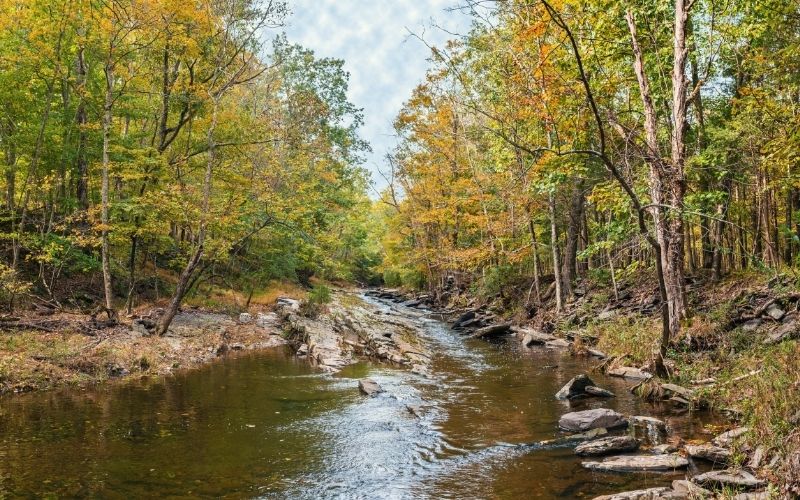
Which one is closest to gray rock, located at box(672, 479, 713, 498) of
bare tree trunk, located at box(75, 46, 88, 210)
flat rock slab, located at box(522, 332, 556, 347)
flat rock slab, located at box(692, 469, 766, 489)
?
flat rock slab, located at box(692, 469, 766, 489)

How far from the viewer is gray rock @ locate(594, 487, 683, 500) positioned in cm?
558

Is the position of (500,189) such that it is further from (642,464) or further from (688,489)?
(688,489)

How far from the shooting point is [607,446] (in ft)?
24.4

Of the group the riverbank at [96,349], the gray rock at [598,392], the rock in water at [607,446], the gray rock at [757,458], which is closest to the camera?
the gray rock at [757,458]

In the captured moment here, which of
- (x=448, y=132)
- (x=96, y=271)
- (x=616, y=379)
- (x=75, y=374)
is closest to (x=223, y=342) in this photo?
(x=75, y=374)

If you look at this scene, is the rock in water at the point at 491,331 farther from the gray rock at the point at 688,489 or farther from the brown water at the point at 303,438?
the gray rock at the point at 688,489

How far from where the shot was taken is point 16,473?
22.2 feet

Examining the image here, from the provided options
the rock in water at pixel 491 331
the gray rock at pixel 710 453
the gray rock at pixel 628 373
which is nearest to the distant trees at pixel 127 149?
the rock in water at pixel 491 331

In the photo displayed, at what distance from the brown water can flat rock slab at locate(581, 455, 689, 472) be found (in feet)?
0.77

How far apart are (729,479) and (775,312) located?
7.82 meters

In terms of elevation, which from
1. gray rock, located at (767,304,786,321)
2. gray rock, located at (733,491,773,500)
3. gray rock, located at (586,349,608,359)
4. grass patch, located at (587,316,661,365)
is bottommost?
gray rock, located at (733,491,773,500)

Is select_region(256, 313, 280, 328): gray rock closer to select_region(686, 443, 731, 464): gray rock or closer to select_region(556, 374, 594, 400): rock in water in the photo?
select_region(556, 374, 594, 400): rock in water

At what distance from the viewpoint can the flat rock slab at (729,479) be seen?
5715 millimetres

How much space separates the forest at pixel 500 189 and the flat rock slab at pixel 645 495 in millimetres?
635
